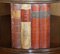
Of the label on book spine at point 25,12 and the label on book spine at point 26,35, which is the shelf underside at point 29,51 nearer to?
the label on book spine at point 26,35

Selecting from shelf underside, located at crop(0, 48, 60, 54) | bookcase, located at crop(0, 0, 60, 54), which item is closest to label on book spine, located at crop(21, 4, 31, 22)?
bookcase, located at crop(0, 0, 60, 54)

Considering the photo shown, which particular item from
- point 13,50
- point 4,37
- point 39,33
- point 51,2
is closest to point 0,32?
point 4,37

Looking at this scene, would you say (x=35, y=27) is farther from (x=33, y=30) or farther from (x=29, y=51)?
(x=29, y=51)

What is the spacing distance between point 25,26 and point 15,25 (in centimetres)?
6

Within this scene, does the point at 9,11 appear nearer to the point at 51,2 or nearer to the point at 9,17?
the point at 9,17

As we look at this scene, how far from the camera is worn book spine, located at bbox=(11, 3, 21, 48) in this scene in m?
0.93

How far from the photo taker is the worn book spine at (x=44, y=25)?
926mm

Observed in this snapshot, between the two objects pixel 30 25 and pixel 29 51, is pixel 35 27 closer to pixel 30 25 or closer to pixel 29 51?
pixel 30 25

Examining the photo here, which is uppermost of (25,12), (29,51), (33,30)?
(25,12)

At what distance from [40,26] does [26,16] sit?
0.10 metres

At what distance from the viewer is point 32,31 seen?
934 millimetres

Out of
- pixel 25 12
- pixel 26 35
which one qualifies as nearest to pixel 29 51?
pixel 26 35

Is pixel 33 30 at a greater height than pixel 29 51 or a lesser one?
greater

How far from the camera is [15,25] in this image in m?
0.95
